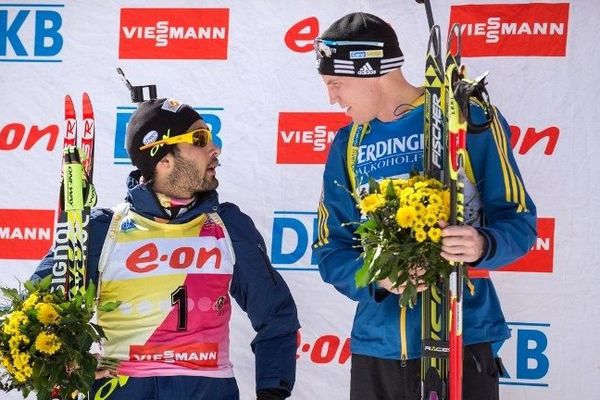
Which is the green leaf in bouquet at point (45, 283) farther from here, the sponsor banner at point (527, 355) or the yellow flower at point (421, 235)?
the sponsor banner at point (527, 355)

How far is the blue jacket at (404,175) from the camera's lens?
135 inches

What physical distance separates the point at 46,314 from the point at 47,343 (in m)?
0.10

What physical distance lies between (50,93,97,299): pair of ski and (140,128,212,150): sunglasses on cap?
258 millimetres

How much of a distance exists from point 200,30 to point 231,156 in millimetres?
570

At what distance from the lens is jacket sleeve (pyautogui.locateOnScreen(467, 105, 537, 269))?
3359 mm

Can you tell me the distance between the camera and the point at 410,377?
3480 millimetres

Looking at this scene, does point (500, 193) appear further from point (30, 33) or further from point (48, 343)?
point (30, 33)

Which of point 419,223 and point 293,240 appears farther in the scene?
point 293,240

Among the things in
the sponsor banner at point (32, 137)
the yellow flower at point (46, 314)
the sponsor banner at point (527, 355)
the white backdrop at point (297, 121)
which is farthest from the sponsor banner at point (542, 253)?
the sponsor banner at point (32, 137)

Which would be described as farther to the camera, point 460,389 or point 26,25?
point 26,25

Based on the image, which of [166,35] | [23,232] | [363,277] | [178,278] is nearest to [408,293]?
[363,277]

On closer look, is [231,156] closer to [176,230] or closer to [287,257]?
[287,257]

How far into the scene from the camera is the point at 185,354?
3.93 meters

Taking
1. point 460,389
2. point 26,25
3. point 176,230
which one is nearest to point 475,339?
point 460,389
